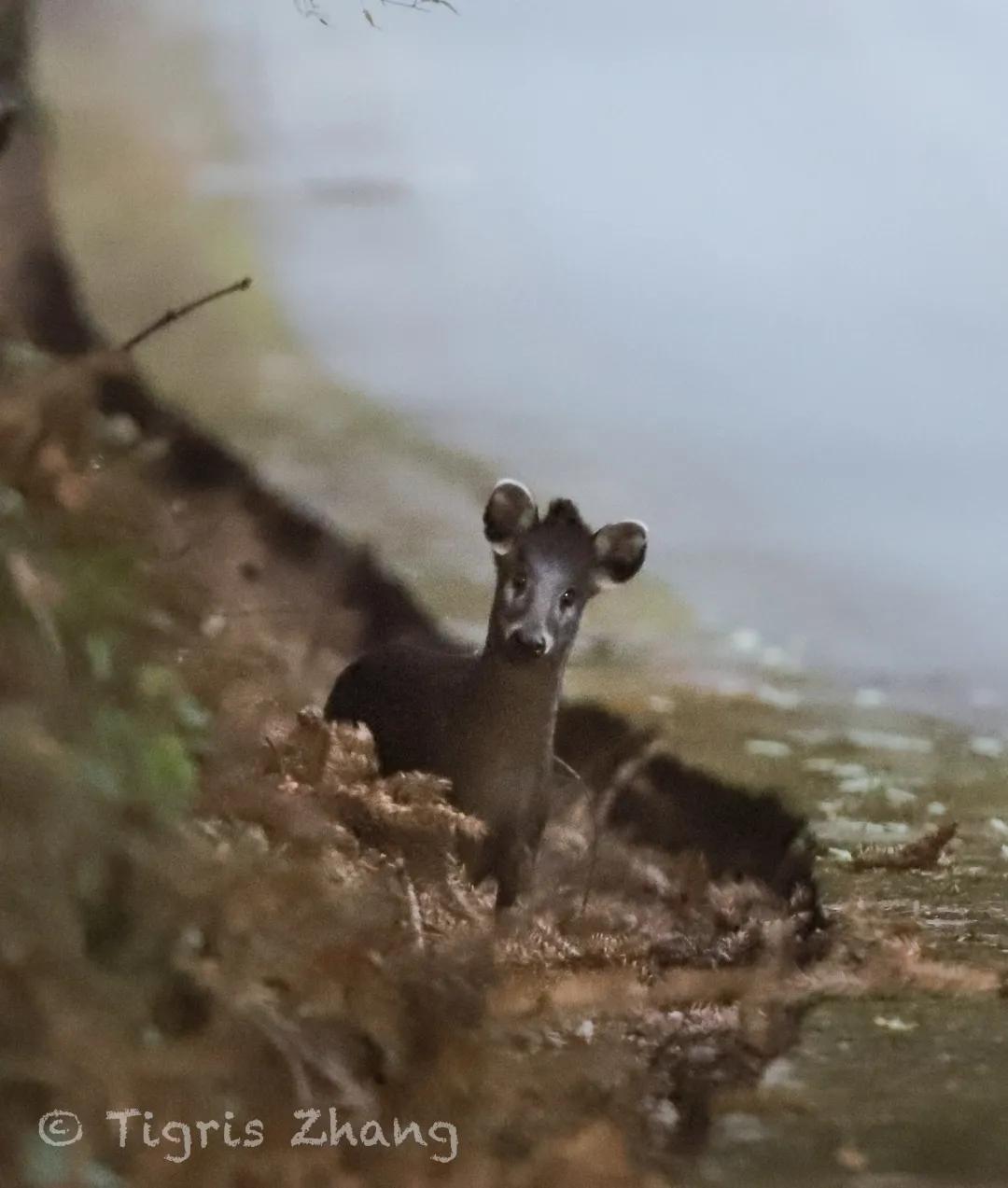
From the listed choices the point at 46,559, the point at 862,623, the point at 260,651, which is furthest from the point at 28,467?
the point at 862,623

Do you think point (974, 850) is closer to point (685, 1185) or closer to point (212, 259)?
point (685, 1185)

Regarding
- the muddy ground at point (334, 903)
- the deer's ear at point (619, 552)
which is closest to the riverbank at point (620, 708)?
the muddy ground at point (334, 903)

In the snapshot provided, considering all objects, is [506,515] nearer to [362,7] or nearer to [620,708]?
[620,708]

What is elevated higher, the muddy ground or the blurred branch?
the blurred branch

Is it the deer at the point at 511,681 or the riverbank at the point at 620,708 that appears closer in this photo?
the riverbank at the point at 620,708

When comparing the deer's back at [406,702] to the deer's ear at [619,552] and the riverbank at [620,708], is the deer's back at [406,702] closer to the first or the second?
the riverbank at [620,708]

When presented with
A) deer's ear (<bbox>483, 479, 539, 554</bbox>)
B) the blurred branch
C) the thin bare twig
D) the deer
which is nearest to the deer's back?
the deer

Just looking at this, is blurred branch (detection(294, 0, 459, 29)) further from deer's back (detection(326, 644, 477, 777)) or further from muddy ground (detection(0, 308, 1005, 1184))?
deer's back (detection(326, 644, 477, 777))
